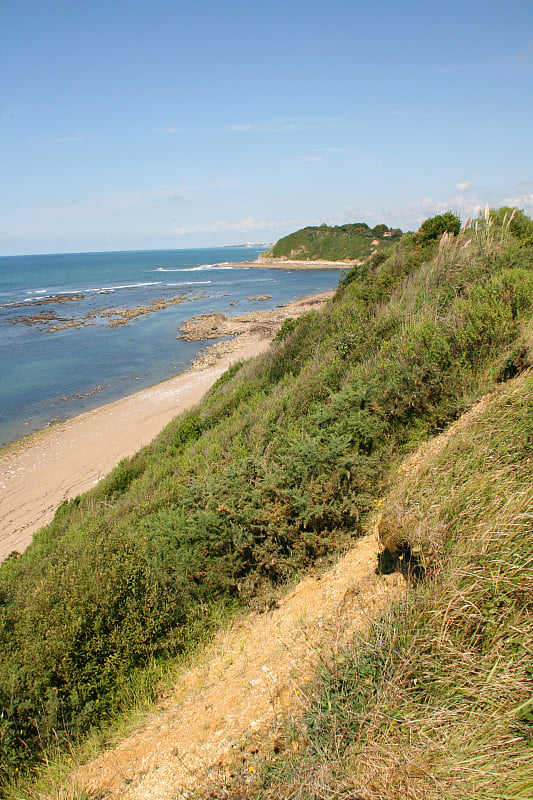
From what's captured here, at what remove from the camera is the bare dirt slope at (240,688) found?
10.3 ft

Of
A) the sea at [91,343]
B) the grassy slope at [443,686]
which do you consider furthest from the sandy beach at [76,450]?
the grassy slope at [443,686]

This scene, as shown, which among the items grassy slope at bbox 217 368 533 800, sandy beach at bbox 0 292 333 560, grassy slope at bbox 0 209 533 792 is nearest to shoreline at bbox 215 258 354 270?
sandy beach at bbox 0 292 333 560

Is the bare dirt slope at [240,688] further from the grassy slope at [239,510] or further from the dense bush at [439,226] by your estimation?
the dense bush at [439,226]

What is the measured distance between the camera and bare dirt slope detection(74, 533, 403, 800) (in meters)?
3.12

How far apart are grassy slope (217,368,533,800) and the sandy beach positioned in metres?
11.7

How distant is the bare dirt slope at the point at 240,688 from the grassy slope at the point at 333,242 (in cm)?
10216

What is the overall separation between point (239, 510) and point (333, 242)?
115982mm

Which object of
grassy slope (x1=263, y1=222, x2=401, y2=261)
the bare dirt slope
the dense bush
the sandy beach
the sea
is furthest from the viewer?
grassy slope (x1=263, y1=222, x2=401, y2=261)

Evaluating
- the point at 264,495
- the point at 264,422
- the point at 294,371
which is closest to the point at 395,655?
the point at 264,495

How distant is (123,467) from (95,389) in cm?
1537

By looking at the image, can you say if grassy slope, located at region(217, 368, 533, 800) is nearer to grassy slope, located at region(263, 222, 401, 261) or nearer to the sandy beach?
the sandy beach

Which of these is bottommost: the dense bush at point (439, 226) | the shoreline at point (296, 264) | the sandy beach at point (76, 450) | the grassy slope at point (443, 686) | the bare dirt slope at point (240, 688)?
the sandy beach at point (76, 450)

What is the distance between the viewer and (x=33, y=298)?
65.2 m

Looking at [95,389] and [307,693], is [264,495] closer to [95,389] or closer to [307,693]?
[307,693]
